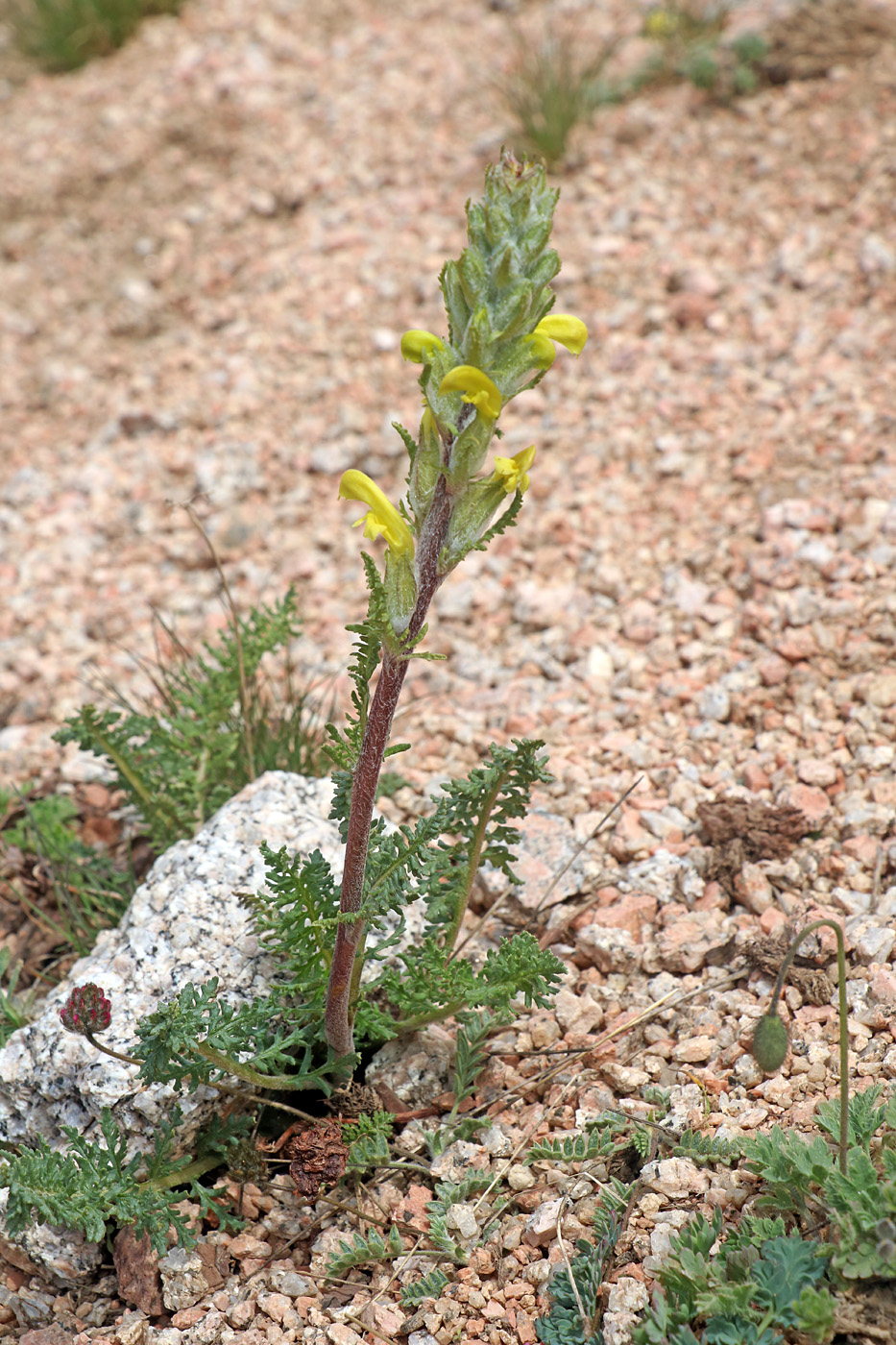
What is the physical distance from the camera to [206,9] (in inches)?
262

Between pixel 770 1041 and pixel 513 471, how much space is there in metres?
1.29

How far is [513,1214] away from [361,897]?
781 mm

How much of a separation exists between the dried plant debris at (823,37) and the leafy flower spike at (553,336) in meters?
4.42

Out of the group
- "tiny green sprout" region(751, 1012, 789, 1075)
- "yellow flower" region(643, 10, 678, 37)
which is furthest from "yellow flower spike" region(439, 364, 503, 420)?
"yellow flower" region(643, 10, 678, 37)

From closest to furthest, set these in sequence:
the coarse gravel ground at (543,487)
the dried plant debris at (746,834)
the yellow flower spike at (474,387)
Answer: the yellow flower spike at (474,387) → the coarse gravel ground at (543,487) → the dried plant debris at (746,834)

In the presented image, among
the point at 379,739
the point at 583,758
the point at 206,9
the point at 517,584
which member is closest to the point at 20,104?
the point at 206,9

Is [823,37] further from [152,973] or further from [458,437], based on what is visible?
[152,973]

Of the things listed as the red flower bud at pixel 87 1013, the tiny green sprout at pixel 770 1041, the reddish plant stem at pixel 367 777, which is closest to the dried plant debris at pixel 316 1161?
the reddish plant stem at pixel 367 777

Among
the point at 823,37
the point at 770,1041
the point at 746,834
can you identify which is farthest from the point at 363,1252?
the point at 823,37

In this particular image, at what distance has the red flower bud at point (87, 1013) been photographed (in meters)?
2.21

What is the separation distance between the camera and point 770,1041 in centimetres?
220

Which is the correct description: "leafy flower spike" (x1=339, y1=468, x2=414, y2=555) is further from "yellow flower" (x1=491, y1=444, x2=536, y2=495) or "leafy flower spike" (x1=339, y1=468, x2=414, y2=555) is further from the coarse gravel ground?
the coarse gravel ground

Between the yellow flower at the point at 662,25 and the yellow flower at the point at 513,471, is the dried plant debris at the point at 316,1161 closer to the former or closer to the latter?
the yellow flower at the point at 513,471

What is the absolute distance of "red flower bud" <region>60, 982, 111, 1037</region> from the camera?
2205mm
